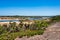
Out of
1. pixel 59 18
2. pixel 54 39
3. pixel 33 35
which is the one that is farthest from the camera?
pixel 59 18

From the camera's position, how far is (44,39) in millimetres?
13984

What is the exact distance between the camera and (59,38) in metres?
14.0

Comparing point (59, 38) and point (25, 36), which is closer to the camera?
point (59, 38)

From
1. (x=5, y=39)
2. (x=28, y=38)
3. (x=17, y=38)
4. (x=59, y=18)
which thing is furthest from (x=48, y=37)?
(x=59, y=18)

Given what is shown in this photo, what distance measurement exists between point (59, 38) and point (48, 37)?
0.99 m

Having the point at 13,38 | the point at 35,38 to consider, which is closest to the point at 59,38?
the point at 35,38

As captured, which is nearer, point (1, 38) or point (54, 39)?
point (54, 39)

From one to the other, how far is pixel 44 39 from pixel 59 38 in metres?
1.31

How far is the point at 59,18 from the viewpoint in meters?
26.1

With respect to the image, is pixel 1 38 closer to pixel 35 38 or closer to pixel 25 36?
pixel 25 36

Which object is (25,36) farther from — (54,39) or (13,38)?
(54,39)

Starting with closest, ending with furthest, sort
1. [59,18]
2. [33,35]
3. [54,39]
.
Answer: [54,39] → [33,35] → [59,18]

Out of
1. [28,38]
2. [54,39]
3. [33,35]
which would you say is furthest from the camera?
[33,35]

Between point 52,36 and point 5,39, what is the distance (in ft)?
14.3
